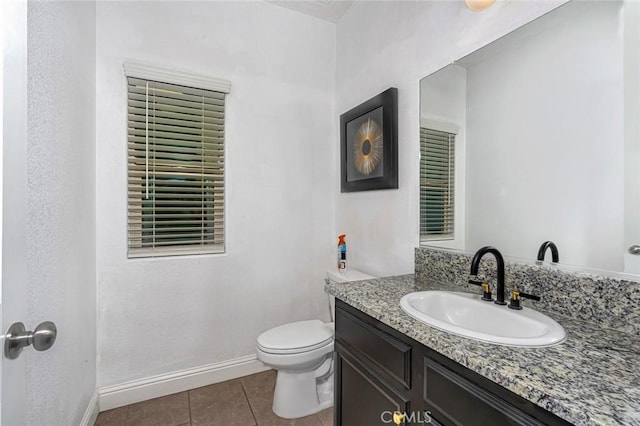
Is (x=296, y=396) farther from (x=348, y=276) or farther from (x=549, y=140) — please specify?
(x=549, y=140)

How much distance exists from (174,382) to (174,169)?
140 centimetres

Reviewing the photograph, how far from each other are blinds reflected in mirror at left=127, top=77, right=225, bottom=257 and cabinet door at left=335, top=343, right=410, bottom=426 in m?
1.24

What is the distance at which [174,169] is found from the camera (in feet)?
6.40

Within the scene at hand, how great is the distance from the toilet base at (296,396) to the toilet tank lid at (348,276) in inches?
23.5

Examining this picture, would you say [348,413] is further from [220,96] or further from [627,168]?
[220,96]

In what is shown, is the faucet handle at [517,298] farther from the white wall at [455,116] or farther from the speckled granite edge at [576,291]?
the white wall at [455,116]

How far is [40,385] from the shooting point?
1056mm

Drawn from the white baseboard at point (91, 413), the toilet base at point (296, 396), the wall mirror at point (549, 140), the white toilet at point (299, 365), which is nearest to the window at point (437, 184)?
the wall mirror at point (549, 140)

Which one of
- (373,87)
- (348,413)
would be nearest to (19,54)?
(348,413)

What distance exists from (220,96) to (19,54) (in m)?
1.57

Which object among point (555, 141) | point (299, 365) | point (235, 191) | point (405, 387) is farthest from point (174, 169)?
point (555, 141)

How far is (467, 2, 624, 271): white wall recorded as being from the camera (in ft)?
3.06

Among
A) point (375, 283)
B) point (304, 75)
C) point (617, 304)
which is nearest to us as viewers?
point (617, 304)

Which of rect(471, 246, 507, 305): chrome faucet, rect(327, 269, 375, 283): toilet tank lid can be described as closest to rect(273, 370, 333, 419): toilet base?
rect(327, 269, 375, 283): toilet tank lid
